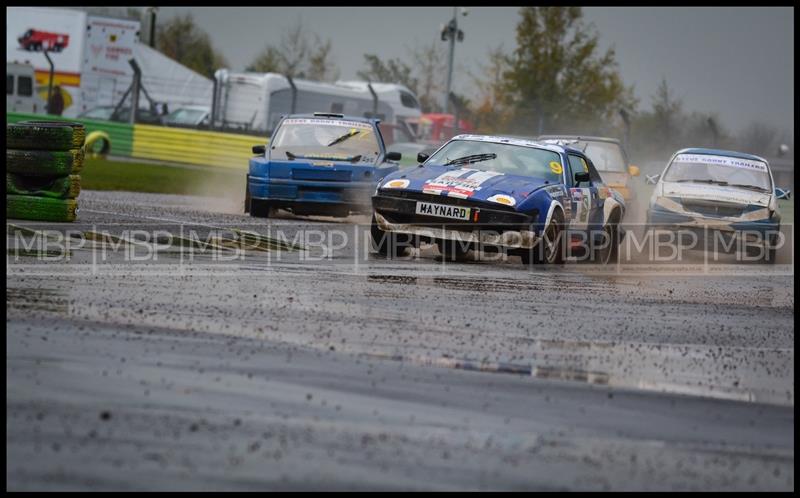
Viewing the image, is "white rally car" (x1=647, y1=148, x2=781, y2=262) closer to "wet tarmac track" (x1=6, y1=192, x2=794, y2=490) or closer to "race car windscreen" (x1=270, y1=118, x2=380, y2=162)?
"race car windscreen" (x1=270, y1=118, x2=380, y2=162)

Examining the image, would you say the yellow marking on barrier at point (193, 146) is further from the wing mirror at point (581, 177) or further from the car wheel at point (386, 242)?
the car wheel at point (386, 242)

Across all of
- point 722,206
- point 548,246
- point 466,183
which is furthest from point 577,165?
point 722,206

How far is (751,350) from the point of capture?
7.78 m

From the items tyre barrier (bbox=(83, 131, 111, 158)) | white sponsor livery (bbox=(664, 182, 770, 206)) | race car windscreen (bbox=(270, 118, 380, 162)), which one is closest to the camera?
white sponsor livery (bbox=(664, 182, 770, 206))

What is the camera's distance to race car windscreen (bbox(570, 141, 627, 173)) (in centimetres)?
2030

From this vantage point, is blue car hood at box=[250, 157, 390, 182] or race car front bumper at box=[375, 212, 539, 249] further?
blue car hood at box=[250, 157, 390, 182]

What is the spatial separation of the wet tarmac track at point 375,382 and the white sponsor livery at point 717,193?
21.0ft

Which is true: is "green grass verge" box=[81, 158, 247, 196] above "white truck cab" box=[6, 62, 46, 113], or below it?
below

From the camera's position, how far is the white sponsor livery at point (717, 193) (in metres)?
16.9

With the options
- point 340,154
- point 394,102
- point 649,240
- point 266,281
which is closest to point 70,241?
point 266,281

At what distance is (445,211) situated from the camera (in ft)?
40.3

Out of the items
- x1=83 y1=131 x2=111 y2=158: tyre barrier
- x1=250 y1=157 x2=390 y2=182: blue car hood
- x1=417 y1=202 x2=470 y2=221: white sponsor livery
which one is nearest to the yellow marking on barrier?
x1=83 y1=131 x2=111 y2=158: tyre barrier

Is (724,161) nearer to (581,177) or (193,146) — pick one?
(581,177)

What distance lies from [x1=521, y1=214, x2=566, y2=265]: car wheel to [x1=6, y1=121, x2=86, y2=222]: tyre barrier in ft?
15.2
